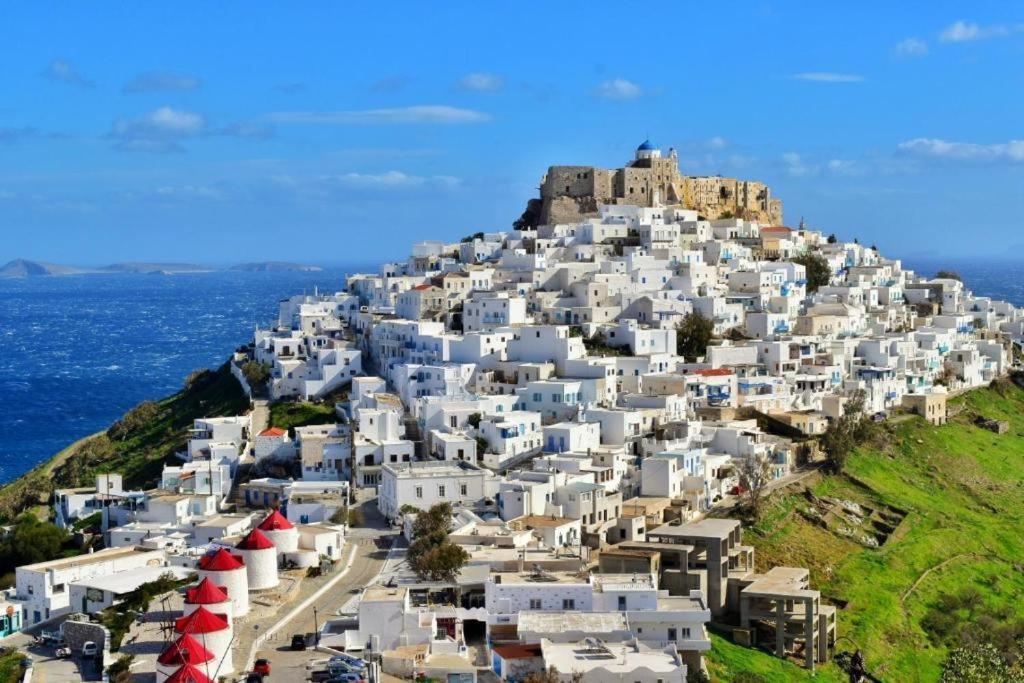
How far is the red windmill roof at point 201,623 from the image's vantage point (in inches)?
955

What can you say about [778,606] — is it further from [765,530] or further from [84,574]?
[84,574]

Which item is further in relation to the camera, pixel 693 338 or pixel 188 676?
pixel 693 338

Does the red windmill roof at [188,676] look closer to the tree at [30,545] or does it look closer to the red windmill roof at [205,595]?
the red windmill roof at [205,595]

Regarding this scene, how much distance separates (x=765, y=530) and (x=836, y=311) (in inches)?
769

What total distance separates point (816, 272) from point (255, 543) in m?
38.9

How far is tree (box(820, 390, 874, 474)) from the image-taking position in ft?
134

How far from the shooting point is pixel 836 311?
53.6 m

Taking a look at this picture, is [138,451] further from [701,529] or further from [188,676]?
[188,676]

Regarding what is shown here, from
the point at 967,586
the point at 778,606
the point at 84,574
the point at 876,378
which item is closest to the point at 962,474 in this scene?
the point at 876,378

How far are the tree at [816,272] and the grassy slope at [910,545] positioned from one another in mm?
15103

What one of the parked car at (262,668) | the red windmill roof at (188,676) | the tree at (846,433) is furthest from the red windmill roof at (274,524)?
the tree at (846,433)

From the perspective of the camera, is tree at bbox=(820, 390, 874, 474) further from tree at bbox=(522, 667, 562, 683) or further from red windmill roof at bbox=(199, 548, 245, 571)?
red windmill roof at bbox=(199, 548, 245, 571)

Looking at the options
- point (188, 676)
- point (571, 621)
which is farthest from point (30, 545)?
point (571, 621)

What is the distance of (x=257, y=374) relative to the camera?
50.6 meters
